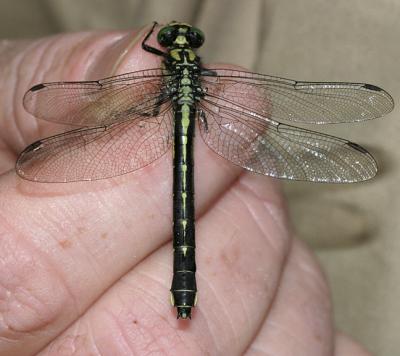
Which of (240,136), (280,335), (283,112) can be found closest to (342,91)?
(283,112)

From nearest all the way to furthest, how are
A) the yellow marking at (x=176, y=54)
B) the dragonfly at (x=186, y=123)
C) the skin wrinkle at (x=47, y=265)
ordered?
the skin wrinkle at (x=47, y=265)
the dragonfly at (x=186, y=123)
the yellow marking at (x=176, y=54)

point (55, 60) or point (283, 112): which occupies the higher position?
point (55, 60)

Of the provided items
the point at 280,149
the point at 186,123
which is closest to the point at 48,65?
the point at 186,123

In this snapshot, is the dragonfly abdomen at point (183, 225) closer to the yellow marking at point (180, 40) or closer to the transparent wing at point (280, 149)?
the transparent wing at point (280, 149)

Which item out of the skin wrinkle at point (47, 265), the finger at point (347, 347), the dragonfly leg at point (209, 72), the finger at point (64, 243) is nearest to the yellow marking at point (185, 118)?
the dragonfly leg at point (209, 72)

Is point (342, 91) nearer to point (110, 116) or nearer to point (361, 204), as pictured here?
point (361, 204)

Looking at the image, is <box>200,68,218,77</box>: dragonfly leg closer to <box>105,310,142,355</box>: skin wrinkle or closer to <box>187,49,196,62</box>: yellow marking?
<box>187,49,196,62</box>: yellow marking

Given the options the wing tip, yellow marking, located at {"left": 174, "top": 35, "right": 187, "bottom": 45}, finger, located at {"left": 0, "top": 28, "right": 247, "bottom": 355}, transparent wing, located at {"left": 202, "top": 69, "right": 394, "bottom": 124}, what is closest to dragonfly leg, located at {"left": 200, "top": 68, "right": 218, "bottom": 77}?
transparent wing, located at {"left": 202, "top": 69, "right": 394, "bottom": 124}
